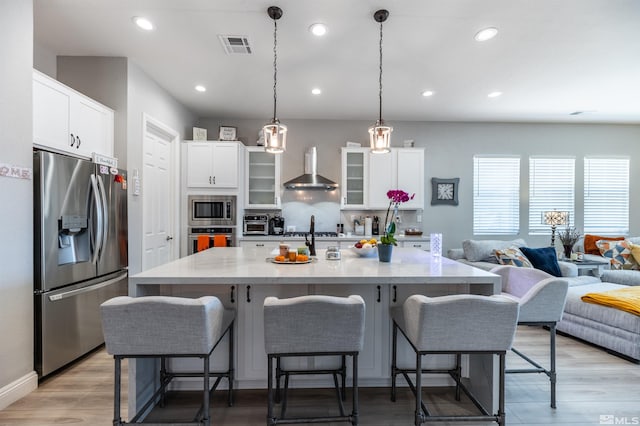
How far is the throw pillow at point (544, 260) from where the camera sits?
394cm

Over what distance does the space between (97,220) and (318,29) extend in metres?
2.47

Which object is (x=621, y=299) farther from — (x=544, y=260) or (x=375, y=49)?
(x=375, y=49)

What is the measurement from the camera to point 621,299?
2828 millimetres

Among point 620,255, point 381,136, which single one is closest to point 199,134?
point 381,136

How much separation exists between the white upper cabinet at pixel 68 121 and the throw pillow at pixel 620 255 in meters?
6.37

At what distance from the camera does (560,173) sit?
5.40 metres

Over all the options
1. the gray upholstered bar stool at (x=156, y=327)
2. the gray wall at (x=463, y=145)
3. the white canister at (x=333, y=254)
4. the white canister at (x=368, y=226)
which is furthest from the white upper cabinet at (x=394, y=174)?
the gray upholstered bar stool at (x=156, y=327)

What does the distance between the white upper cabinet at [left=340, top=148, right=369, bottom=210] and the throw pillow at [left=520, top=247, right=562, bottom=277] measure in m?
2.30

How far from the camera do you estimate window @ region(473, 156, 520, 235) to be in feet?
17.6

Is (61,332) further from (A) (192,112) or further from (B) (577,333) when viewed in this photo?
(B) (577,333)

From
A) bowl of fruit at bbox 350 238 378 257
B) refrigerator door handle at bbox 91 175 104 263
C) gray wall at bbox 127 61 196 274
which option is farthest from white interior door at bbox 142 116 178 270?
bowl of fruit at bbox 350 238 378 257

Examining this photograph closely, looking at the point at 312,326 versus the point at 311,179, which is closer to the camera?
the point at 312,326

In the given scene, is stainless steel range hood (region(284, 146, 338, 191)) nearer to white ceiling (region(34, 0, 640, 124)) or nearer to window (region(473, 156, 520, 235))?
white ceiling (region(34, 0, 640, 124))

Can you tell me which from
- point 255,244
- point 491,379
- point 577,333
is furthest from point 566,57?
point 255,244
